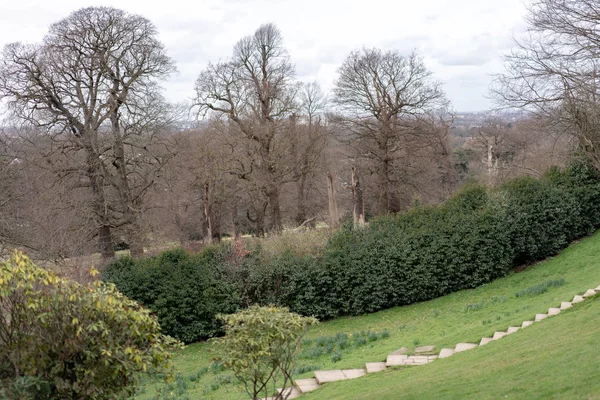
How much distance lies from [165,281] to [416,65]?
65.2 feet

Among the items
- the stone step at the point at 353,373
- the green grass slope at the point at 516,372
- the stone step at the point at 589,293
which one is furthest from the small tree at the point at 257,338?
the stone step at the point at 589,293

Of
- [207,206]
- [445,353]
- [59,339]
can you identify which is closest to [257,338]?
[59,339]

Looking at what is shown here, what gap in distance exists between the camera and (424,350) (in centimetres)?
1080

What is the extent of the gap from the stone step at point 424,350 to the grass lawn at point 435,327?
17cm

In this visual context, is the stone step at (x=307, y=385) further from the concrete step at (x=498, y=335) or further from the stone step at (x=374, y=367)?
the concrete step at (x=498, y=335)

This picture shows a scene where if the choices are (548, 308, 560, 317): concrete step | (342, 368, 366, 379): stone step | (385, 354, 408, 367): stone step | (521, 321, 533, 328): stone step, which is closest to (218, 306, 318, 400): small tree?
(342, 368, 366, 379): stone step

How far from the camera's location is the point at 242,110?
29766mm

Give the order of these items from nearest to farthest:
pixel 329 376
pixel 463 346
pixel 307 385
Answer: pixel 307 385, pixel 329 376, pixel 463 346

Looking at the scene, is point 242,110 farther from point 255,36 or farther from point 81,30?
point 81,30

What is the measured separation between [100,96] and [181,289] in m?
9.62

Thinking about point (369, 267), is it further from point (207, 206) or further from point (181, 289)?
point (207, 206)

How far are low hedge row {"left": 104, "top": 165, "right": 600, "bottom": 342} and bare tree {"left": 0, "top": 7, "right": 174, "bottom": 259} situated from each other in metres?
5.28

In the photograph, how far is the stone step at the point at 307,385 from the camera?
9.44m

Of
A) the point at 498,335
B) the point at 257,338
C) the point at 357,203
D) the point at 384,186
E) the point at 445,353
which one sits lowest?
the point at 445,353
